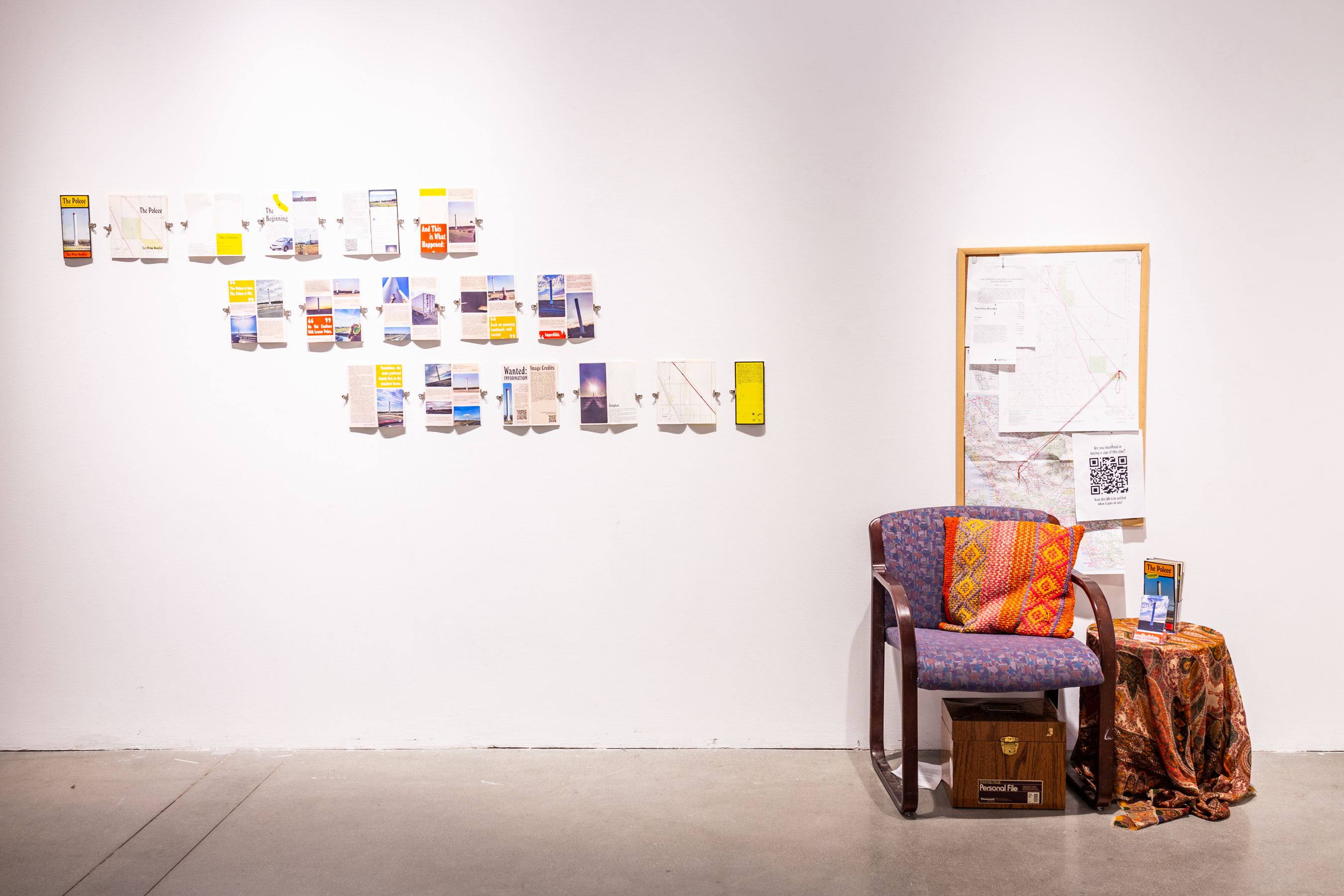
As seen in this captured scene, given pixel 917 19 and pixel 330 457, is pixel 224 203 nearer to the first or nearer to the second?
pixel 330 457

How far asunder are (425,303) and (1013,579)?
234 centimetres

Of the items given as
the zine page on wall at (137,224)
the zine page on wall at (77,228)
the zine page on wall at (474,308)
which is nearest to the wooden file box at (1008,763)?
the zine page on wall at (474,308)

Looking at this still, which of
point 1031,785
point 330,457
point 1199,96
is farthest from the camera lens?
point 330,457

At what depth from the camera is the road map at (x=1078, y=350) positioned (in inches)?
117

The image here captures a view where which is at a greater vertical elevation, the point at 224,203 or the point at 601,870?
the point at 224,203

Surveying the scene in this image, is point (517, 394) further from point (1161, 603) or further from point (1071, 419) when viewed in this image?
point (1161, 603)

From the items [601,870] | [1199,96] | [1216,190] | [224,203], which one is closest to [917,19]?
[1199,96]

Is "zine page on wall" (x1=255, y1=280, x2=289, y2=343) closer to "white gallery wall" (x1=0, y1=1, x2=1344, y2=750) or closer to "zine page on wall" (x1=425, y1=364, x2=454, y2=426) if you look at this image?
"white gallery wall" (x1=0, y1=1, x2=1344, y2=750)

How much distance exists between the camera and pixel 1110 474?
9.84ft

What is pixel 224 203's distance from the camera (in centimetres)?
307

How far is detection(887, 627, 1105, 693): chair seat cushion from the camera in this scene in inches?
96.4

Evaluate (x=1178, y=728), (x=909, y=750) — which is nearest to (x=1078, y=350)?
(x=1178, y=728)

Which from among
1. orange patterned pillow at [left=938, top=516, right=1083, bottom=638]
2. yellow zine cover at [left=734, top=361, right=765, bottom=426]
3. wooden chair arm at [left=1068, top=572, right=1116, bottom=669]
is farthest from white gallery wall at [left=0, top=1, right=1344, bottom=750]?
wooden chair arm at [left=1068, top=572, right=1116, bottom=669]

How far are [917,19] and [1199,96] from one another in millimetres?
1050
